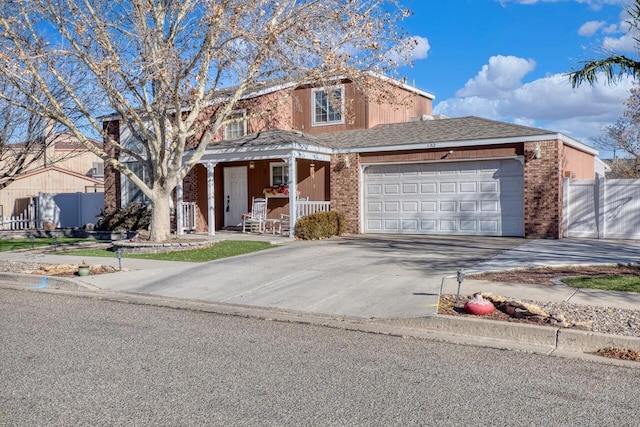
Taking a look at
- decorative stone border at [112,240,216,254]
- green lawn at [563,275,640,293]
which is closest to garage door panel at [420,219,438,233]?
decorative stone border at [112,240,216,254]

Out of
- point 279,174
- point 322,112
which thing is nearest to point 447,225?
point 279,174

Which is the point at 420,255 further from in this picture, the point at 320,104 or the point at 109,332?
the point at 320,104

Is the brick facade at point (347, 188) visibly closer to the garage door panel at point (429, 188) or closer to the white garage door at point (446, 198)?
the white garage door at point (446, 198)

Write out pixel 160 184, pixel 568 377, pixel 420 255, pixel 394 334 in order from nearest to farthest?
pixel 568 377
pixel 394 334
pixel 420 255
pixel 160 184

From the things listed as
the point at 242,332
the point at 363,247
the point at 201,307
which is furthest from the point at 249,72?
the point at 242,332

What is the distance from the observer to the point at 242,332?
7.29 m

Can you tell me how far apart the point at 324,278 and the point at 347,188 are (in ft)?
30.6

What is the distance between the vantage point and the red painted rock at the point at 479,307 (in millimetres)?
7512

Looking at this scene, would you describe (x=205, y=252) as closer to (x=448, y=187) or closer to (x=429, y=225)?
(x=429, y=225)

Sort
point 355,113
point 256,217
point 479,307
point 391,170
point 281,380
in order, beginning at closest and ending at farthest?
point 281,380 < point 479,307 < point 391,170 < point 256,217 < point 355,113

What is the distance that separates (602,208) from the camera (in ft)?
54.5

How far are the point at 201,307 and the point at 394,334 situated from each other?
10.7 feet

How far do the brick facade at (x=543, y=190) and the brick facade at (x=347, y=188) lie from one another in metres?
5.42

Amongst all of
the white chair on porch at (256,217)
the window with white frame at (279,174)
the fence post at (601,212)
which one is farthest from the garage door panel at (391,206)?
the fence post at (601,212)
